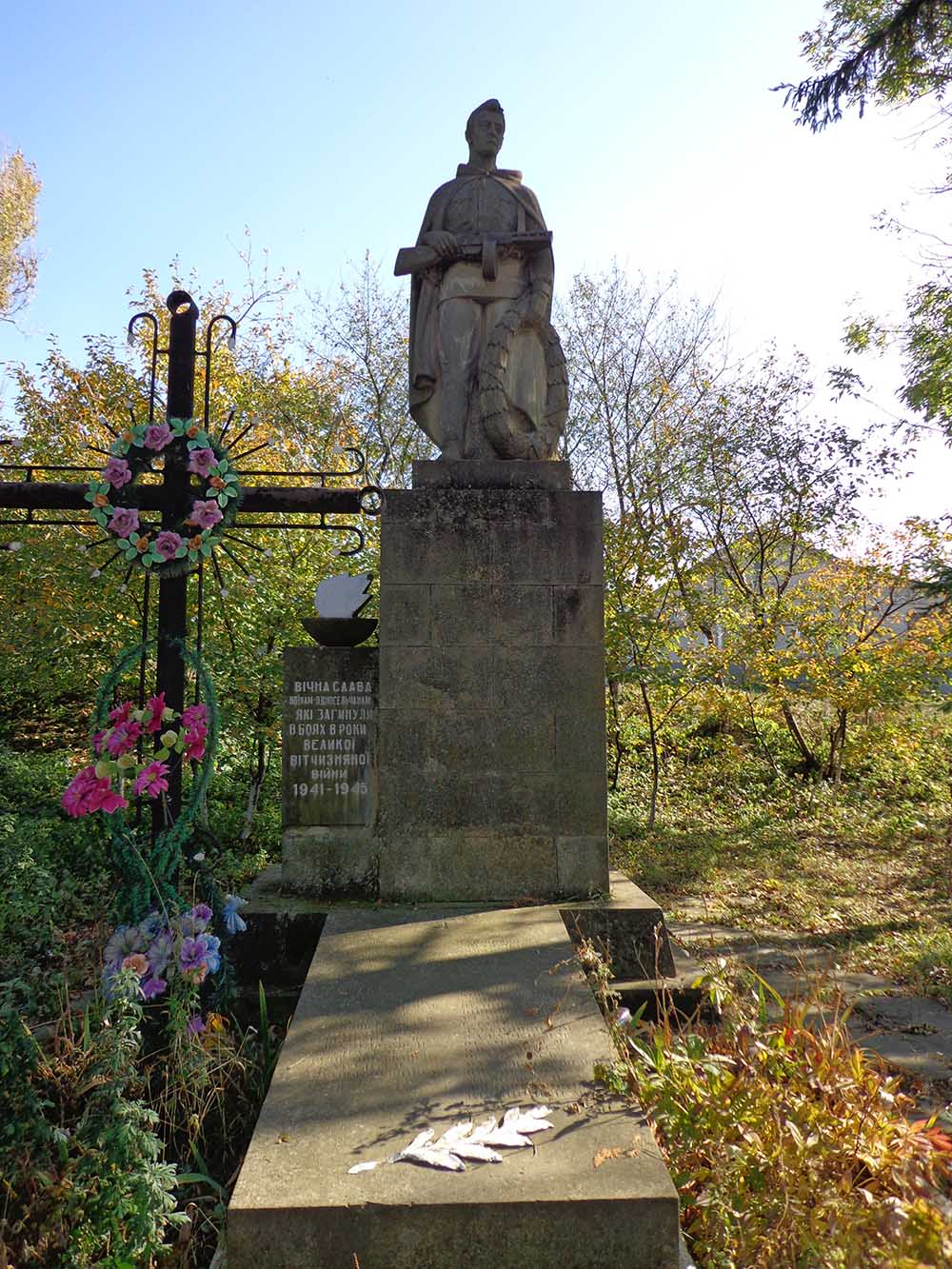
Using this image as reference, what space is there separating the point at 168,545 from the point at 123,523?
210mm

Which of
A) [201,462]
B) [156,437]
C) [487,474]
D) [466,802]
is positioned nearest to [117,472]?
[156,437]

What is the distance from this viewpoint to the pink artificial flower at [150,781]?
3.33m

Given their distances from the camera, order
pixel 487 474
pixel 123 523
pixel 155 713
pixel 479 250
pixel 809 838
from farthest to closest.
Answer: pixel 809 838 → pixel 479 250 → pixel 487 474 → pixel 123 523 → pixel 155 713

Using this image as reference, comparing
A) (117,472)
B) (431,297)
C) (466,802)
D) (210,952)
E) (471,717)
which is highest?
(431,297)

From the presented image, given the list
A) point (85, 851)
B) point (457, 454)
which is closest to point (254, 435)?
point (85, 851)

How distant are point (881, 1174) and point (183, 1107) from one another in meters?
2.14

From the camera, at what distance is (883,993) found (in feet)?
15.3

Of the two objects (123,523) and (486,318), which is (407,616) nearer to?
(123,523)

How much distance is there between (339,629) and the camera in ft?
15.0

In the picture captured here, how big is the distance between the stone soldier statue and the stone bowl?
1.05m

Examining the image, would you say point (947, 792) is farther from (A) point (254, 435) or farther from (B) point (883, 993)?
(A) point (254, 435)

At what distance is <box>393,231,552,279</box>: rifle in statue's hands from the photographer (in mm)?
4680

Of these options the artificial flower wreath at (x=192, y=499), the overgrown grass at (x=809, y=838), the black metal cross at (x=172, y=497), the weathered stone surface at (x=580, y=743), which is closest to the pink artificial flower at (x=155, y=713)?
the black metal cross at (x=172, y=497)

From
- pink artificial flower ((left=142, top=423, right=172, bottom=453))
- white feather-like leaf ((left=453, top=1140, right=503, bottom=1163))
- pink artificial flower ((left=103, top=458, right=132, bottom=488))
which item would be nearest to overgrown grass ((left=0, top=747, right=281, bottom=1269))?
white feather-like leaf ((left=453, top=1140, right=503, bottom=1163))
